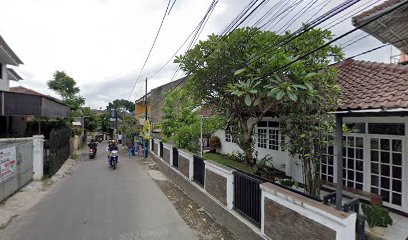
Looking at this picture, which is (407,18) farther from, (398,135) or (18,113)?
(18,113)

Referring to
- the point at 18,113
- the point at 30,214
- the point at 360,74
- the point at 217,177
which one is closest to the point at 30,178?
the point at 18,113

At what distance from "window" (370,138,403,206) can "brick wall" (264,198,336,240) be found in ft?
12.5

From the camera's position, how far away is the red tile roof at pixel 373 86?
3.62 meters

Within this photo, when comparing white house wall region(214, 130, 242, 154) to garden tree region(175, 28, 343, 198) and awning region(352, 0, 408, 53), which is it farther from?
awning region(352, 0, 408, 53)

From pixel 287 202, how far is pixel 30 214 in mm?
6477

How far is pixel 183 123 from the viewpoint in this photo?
12.0 meters

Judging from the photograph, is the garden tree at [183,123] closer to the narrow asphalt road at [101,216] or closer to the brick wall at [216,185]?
the narrow asphalt road at [101,216]

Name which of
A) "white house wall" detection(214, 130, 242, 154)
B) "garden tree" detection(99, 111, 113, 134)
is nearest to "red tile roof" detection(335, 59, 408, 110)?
"white house wall" detection(214, 130, 242, 154)

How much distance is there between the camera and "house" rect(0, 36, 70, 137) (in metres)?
9.50

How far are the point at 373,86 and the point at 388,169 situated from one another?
266cm

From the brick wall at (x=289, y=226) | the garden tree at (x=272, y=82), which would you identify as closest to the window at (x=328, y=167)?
the garden tree at (x=272, y=82)

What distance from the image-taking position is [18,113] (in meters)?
9.62

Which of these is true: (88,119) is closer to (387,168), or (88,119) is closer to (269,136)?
(269,136)

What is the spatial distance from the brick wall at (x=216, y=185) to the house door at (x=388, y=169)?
4079 mm
